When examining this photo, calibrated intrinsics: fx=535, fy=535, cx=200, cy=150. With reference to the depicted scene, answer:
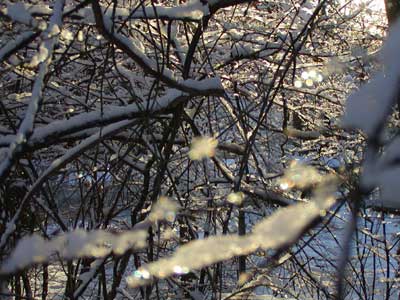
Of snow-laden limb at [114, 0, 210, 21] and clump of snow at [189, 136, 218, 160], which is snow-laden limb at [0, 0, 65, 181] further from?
clump of snow at [189, 136, 218, 160]

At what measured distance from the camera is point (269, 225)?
0.59 metres

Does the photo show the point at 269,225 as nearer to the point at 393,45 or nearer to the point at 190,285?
the point at 393,45

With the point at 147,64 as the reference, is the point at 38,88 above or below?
below

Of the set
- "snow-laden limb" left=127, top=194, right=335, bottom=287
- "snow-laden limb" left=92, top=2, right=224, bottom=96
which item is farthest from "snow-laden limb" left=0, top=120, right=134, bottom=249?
"snow-laden limb" left=127, top=194, right=335, bottom=287

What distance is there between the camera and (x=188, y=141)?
3.10 meters

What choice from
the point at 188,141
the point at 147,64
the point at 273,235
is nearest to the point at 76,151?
the point at 147,64

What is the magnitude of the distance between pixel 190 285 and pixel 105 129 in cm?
169

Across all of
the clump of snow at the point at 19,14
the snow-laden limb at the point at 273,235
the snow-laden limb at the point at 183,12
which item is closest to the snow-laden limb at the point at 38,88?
the clump of snow at the point at 19,14

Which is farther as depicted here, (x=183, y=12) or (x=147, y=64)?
(x=183, y=12)

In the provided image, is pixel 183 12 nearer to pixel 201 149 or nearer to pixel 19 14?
pixel 201 149

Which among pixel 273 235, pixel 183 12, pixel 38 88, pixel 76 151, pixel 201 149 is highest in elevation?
pixel 183 12

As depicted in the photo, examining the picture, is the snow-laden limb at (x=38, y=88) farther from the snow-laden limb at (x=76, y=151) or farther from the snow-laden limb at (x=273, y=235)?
the snow-laden limb at (x=273, y=235)

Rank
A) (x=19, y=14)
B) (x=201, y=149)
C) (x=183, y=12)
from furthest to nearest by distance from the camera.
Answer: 1. (x=201, y=149)
2. (x=183, y=12)
3. (x=19, y=14)

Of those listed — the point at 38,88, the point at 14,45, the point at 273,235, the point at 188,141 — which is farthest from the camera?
the point at 188,141
